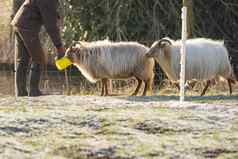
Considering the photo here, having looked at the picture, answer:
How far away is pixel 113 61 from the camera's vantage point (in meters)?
11.7

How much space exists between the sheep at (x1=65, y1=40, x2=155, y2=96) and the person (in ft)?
5.01

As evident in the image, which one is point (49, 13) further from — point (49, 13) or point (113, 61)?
point (113, 61)

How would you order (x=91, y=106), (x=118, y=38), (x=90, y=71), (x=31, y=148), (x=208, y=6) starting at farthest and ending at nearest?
(x=208, y=6)
(x=118, y=38)
(x=90, y=71)
(x=91, y=106)
(x=31, y=148)

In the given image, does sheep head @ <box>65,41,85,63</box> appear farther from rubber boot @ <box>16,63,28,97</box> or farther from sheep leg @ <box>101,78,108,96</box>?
rubber boot @ <box>16,63,28,97</box>

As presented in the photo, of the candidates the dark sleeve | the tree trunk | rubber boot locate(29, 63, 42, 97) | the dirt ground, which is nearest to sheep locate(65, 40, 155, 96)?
rubber boot locate(29, 63, 42, 97)

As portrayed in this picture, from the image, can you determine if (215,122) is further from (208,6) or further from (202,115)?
(208,6)

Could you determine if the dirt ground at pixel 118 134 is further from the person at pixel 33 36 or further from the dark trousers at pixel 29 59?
the dark trousers at pixel 29 59

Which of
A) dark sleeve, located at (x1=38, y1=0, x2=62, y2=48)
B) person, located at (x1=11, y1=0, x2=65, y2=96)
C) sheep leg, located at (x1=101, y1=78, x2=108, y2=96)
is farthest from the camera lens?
sheep leg, located at (x1=101, y1=78, x2=108, y2=96)

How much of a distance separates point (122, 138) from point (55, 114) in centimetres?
74

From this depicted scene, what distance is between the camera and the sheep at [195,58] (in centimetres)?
1152

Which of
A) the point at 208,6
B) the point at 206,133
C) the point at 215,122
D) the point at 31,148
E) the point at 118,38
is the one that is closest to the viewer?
the point at 31,148

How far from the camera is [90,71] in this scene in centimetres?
1206

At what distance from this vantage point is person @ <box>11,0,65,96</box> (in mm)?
9820

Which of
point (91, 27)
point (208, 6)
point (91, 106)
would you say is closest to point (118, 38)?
point (91, 27)
